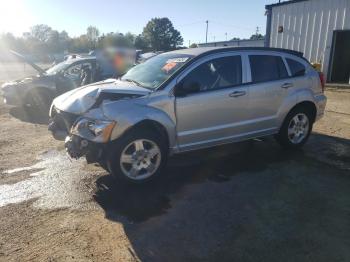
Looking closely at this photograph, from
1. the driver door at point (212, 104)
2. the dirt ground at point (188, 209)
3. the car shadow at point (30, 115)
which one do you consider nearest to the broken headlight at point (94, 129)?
the dirt ground at point (188, 209)

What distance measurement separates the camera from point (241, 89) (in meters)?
5.64

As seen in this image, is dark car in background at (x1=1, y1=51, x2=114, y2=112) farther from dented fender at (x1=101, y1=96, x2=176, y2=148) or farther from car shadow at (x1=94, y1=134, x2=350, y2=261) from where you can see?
dented fender at (x1=101, y1=96, x2=176, y2=148)

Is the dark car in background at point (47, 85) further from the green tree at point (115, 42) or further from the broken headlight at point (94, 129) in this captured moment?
the green tree at point (115, 42)

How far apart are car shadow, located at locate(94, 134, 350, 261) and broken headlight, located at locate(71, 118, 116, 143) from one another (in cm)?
75

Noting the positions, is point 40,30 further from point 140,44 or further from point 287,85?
point 287,85

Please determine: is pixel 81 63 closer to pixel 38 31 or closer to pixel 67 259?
pixel 67 259

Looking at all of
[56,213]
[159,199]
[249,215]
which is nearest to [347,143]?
[249,215]

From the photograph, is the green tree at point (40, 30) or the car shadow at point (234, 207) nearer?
the car shadow at point (234, 207)

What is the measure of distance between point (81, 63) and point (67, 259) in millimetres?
8382

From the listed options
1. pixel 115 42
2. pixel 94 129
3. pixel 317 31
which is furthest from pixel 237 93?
pixel 115 42

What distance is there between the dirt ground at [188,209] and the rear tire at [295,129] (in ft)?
0.62

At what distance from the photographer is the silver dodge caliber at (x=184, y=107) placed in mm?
4770

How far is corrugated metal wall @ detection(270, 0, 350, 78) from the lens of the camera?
15.0 m

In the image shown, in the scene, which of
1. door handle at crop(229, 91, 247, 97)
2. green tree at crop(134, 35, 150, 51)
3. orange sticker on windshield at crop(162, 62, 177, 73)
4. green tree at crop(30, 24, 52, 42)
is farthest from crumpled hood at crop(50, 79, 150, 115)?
green tree at crop(30, 24, 52, 42)
